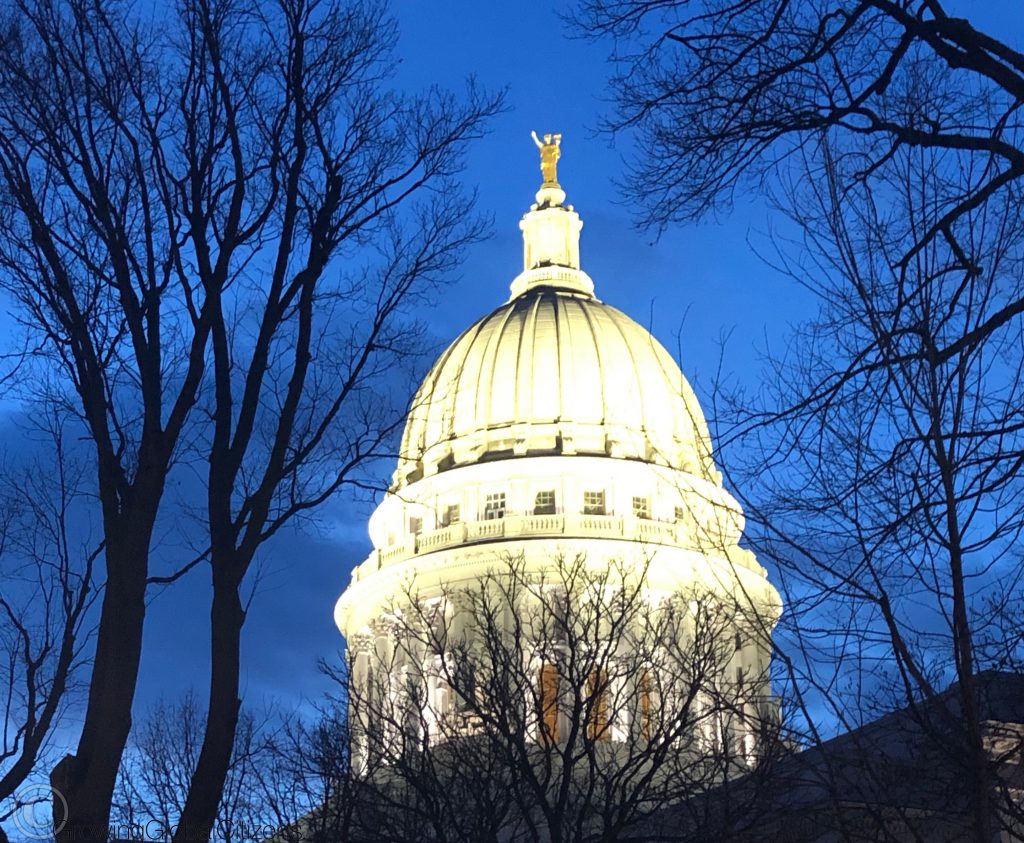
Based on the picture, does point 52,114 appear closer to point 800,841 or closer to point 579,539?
point 800,841

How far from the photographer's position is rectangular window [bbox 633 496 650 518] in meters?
75.9

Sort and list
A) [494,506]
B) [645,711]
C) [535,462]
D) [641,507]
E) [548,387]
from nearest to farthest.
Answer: [645,711] < [641,507] < [535,462] < [494,506] < [548,387]

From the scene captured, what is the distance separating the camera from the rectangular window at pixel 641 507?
75938 millimetres

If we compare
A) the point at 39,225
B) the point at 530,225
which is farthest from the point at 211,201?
the point at 530,225

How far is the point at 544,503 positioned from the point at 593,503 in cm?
223

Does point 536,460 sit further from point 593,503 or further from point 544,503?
A: point 593,503

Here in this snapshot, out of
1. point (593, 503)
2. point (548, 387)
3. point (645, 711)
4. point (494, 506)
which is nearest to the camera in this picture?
point (645, 711)

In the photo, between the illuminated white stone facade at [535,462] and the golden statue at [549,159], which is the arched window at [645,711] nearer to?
the illuminated white stone facade at [535,462]

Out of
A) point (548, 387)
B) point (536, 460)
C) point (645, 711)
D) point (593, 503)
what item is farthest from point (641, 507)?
point (645, 711)

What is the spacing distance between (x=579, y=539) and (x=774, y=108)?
2371 inches

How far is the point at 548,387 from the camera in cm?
7988

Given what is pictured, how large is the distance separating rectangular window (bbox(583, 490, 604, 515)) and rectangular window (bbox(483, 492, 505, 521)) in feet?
12.2

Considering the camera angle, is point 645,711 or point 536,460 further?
point 536,460

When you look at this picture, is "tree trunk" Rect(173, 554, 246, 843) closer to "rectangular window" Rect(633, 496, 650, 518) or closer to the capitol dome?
the capitol dome
